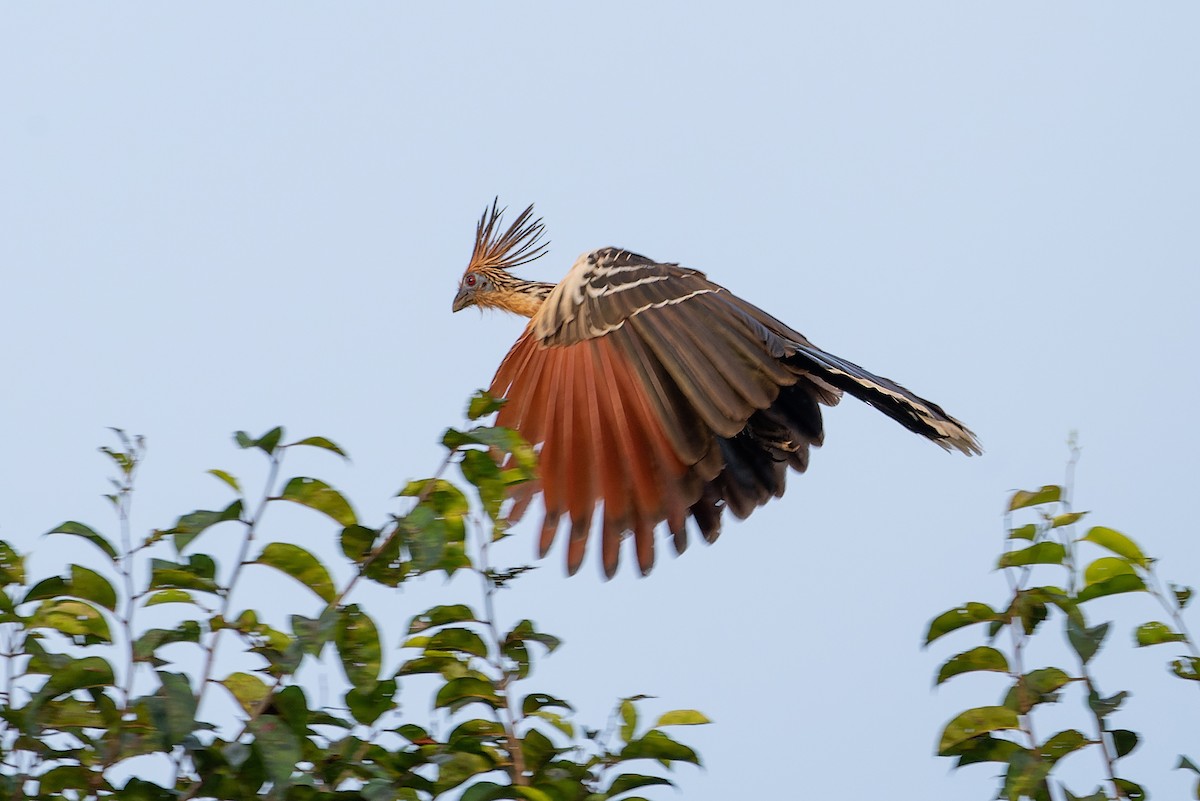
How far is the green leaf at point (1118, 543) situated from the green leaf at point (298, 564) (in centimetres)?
158

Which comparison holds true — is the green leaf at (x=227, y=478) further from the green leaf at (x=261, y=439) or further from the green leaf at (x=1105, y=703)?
the green leaf at (x=1105, y=703)

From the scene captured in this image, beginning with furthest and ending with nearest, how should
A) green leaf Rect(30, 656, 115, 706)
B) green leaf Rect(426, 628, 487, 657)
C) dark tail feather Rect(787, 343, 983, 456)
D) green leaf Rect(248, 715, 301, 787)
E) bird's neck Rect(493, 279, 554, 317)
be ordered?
bird's neck Rect(493, 279, 554, 317), dark tail feather Rect(787, 343, 983, 456), green leaf Rect(426, 628, 487, 657), green leaf Rect(30, 656, 115, 706), green leaf Rect(248, 715, 301, 787)

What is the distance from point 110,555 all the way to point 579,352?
9.62ft

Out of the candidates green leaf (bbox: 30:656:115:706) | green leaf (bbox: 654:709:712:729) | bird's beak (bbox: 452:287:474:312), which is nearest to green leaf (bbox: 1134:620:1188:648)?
green leaf (bbox: 654:709:712:729)

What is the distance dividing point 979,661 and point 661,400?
2354mm

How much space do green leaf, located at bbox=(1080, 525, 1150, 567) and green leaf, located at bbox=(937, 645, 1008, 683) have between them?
1.00 feet

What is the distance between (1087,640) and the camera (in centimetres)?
262

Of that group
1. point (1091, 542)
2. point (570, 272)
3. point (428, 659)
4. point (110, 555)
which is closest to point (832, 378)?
point (570, 272)

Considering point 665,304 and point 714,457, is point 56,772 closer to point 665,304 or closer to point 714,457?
point 714,457

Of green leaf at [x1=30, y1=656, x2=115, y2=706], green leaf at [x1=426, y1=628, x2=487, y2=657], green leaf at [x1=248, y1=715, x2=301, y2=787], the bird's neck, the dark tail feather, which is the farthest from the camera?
the bird's neck

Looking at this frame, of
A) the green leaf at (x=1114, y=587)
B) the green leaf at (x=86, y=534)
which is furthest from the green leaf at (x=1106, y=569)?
the green leaf at (x=86, y=534)

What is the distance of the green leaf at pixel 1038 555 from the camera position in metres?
2.79

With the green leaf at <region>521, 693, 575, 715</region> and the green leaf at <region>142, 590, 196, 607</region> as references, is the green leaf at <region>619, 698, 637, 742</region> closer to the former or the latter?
the green leaf at <region>521, 693, 575, 715</region>

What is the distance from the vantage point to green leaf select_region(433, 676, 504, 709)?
2783 mm
